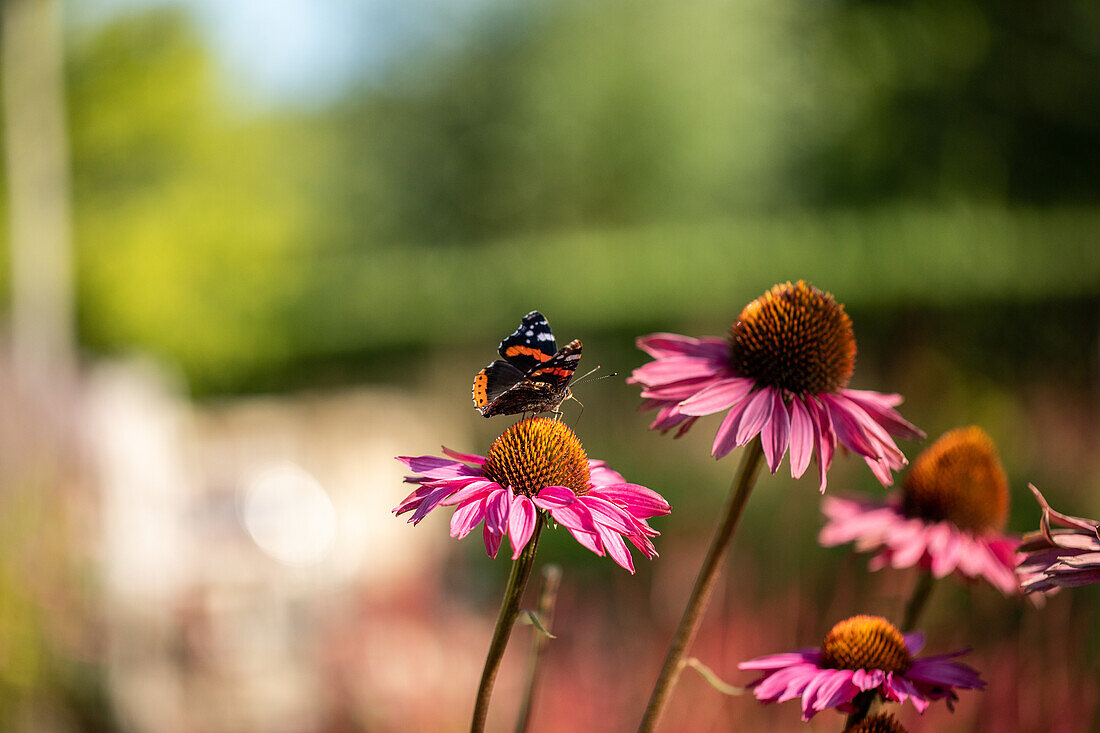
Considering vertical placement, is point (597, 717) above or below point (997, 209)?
below

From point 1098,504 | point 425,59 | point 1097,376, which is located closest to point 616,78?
point 425,59

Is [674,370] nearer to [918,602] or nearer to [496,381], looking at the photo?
[496,381]

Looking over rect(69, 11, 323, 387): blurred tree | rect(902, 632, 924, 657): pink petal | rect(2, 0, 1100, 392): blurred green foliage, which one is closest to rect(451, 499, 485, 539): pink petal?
rect(902, 632, 924, 657): pink petal

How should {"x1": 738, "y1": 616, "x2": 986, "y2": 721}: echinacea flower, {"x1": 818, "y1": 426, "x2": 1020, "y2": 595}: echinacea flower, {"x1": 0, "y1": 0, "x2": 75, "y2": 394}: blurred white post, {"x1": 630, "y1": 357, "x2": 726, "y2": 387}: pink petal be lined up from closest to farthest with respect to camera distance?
{"x1": 738, "y1": 616, "x2": 986, "y2": 721}: echinacea flower
{"x1": 630, "y1": 357, "x2": 726, "y2": 387}: pink petal
{"x1": 818, "y1": 426, "x2": 1020, "y2": 595}: echinacea flower
{"x1": 0, "y1": 0, "x2": 75, "y2": 394}: blurred white post

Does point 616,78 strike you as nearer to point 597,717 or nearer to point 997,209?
point 997,209

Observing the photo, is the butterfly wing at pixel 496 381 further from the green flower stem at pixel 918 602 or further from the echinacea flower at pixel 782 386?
the green flower stem at pixel 918 602

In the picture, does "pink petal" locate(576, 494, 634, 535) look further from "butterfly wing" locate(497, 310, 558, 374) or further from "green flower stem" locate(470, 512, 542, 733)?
"butterfly wing" locate(497, 310, 558, 374)
